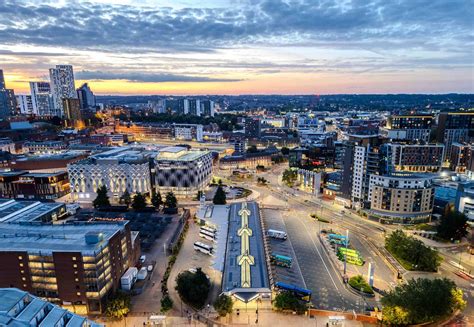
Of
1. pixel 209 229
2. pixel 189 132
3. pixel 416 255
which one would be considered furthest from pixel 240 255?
pixel 189 132

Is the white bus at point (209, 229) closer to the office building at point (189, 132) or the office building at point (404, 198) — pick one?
the office building at point (404, 198)

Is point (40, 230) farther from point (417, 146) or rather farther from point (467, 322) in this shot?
point (417, 146)

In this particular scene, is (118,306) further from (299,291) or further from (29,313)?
(299,291)

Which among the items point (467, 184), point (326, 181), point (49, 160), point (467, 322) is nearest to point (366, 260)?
point (467, 322)

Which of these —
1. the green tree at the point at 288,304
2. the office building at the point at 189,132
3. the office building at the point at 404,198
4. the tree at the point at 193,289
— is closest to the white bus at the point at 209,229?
the tree at the point at 193,289

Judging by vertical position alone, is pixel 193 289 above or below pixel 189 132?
below
